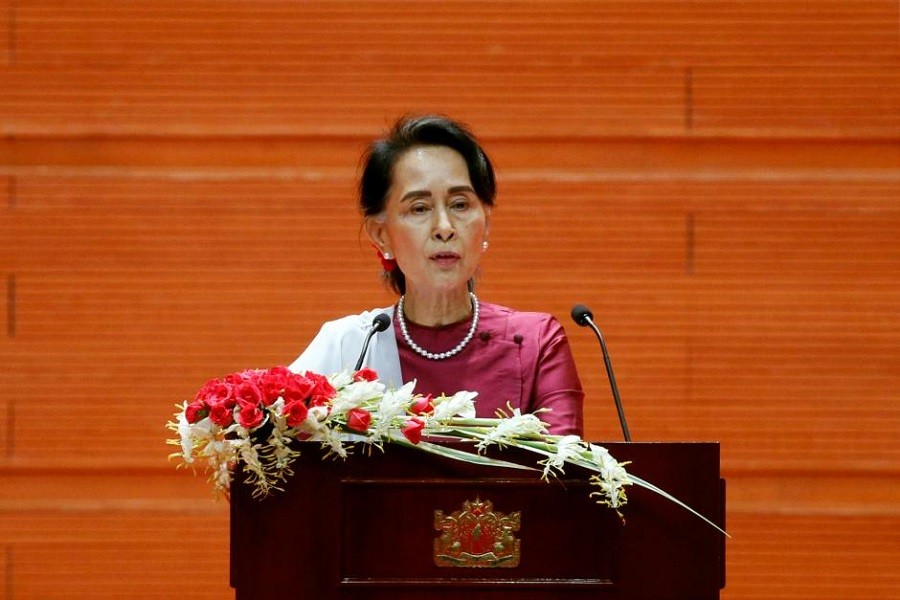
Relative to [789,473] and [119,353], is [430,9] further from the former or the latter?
[789,473]

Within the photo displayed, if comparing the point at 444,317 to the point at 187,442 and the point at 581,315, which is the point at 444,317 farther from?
the point at 187,442

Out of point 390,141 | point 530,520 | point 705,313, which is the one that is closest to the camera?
point 530,520

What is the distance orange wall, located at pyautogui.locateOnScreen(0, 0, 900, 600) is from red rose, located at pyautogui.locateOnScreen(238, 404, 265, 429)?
1.67 metres

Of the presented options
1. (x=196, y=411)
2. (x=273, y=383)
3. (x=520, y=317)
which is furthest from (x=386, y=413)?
(x=520, y=317)

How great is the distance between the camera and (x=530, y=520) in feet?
5.67

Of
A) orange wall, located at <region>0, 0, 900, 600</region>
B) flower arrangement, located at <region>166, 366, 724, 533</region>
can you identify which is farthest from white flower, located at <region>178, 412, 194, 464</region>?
orange wall, located at <region>0, 0, 900, 600</region>

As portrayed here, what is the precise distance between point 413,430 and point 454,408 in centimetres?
10

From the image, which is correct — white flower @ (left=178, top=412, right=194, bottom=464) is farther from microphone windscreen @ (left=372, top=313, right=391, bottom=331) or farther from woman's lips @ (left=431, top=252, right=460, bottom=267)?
woman's lips @ (left=431, top=252, right=460, bottom=267)

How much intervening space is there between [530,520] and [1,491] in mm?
2165

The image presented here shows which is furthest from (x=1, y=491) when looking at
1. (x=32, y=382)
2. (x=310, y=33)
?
(x=310, y=33)

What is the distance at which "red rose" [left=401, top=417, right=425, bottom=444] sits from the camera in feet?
5.54

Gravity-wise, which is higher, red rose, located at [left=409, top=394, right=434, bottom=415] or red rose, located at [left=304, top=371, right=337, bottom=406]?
red rose, located at [left=304, top=371, right=337, bottom=406]

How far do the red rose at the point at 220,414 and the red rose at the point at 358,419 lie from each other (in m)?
0.17

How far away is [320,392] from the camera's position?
1729 millimetres
